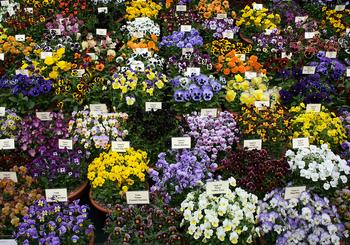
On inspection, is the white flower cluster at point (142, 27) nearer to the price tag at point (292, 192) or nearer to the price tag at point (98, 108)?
the price tag at point (98, 108)

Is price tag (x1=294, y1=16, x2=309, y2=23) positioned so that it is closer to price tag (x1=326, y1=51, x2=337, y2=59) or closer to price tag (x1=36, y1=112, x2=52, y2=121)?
price tag (x1=326, y1=51, x2=337, y2=59)

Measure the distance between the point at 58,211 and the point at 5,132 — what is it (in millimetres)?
1474

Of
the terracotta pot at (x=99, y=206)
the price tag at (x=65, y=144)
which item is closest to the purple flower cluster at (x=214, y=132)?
the terracotta pot at (x=99, y=206)

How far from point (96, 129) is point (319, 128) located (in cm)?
249

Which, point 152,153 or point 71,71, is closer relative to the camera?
point 152,153

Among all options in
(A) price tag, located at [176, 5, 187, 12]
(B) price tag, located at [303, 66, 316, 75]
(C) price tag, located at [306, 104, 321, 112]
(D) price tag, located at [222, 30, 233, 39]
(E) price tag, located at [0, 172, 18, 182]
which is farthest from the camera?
(A) price tag, located at [176, 5, 187, 12]

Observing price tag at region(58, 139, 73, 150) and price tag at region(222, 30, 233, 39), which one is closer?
price tag at region(58, 139, 73, 150)

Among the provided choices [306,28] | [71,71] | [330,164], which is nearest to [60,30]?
[71,71]

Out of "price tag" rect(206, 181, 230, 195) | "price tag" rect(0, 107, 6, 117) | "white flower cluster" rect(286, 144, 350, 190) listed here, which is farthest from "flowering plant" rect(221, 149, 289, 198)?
"price tag" rect(0, 107, 6, 117)

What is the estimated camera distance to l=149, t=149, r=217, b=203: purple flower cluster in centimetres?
401

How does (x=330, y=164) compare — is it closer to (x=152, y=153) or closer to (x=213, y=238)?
(x=213, y=238)

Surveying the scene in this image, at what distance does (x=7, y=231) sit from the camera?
3.76 meters

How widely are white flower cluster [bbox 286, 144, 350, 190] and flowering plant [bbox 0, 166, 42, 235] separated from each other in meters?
2.48

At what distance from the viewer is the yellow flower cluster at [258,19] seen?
6.58m
